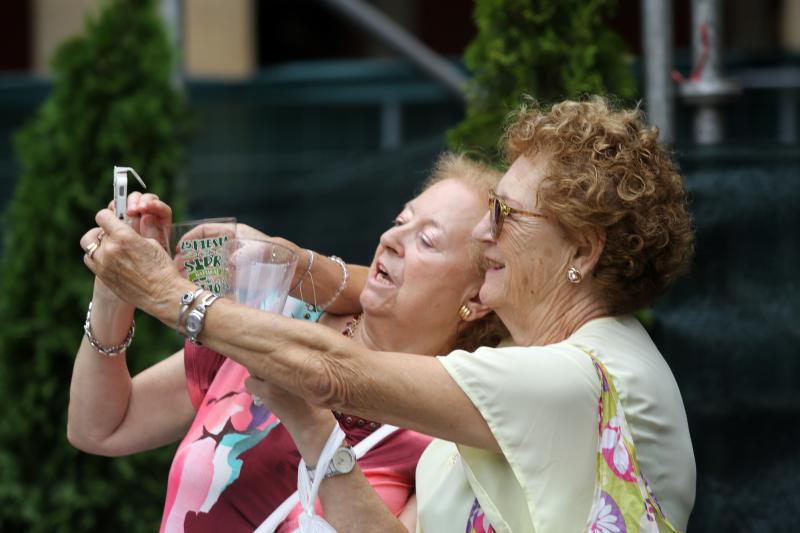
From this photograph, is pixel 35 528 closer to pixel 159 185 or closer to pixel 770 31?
pixel 159 185

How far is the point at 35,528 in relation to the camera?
4781 mm

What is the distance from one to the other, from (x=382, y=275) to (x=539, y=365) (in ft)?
2.22

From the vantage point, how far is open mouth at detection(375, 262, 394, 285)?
262cm

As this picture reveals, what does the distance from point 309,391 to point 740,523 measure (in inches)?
61.0

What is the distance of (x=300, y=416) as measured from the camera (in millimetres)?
2172

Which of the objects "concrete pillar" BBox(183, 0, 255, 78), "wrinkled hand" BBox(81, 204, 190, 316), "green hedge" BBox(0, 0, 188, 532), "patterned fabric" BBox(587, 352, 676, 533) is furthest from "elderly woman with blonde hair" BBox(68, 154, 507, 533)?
"concrete pillar" BBox(183, 0, 255, 78)

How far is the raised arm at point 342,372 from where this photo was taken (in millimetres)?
2021

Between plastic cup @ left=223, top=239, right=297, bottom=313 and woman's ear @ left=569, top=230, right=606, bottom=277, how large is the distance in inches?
20.8

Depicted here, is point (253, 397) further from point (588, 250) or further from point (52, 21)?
point (52, 21)

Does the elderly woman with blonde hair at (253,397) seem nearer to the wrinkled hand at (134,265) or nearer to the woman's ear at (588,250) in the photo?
the wrinkled hand at (134,265)

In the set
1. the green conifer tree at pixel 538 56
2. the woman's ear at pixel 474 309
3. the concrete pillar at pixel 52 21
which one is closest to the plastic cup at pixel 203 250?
the woman's ear at pixel 474 309

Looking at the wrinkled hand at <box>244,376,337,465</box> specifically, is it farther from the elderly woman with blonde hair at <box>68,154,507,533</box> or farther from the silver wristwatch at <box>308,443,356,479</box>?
the elderly woman with blonde hair at <box>68,154,507,533</box>

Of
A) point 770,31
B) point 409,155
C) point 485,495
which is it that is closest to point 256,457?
point 485,495

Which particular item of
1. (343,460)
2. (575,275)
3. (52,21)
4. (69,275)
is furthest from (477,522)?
(52,21)
